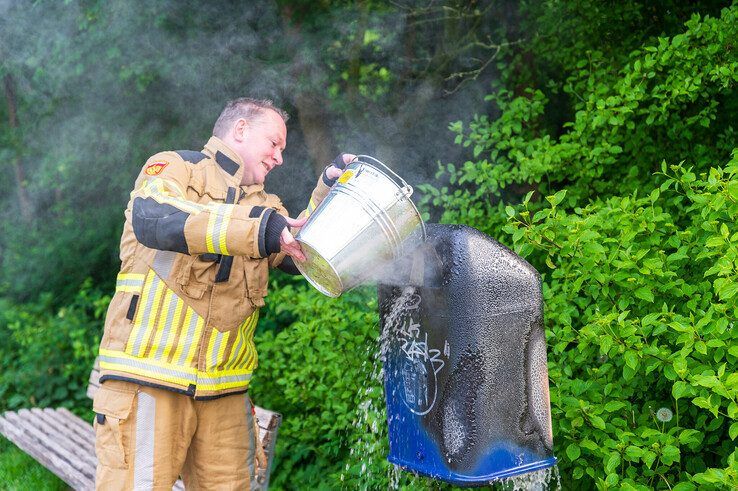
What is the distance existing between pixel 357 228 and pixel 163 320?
2.58ft

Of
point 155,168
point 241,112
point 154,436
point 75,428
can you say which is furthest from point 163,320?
point 75,428

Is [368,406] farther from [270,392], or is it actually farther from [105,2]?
[105,2]

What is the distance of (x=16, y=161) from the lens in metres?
6.84

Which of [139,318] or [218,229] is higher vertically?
[218,229]

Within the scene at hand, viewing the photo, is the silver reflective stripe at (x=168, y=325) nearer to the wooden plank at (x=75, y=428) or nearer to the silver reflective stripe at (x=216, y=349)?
the silver reflective stripe at (x=216, y=349)

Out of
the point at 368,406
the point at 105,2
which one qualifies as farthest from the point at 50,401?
the point at 368,406

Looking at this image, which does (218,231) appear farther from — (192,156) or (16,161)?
(16,161)

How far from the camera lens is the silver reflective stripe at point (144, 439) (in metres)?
2.70

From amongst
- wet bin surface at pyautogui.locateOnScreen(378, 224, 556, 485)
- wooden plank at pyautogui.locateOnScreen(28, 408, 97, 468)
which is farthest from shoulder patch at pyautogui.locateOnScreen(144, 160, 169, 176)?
wooden plank at pyautogui.locateOnScreen(28, 408, 97, 468)

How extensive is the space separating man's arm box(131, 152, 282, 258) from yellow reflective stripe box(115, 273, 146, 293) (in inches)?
9.8

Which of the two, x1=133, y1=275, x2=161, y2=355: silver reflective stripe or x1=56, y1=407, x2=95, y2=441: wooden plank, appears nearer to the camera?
x1=133, y1=275, x2=161, y2=355: silver reflective stripe

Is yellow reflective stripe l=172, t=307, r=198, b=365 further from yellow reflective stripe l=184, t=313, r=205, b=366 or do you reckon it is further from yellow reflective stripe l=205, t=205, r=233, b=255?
yellow reflective stripe l=205, t=205, r=233, b=255

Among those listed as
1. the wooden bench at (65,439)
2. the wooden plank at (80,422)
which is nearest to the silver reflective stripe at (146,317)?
the wooden bench at (65,439)

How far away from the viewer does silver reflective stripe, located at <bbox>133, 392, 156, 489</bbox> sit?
2.70 m
